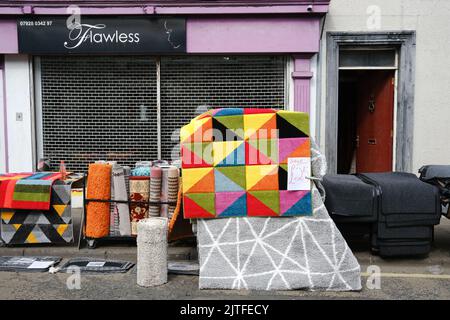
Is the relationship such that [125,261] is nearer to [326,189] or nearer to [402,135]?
[326,189]

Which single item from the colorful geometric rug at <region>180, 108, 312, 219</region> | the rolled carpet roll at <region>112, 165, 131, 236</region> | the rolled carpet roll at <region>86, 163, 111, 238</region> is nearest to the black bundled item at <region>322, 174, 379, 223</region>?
the colorful geometric rug at <region>180, 108, 312, 219</region>

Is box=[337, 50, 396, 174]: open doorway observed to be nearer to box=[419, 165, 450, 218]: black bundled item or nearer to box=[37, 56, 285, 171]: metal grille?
box=[37, 56, 285, 171]: metal grille

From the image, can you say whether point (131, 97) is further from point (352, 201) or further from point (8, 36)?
point (352, 201)

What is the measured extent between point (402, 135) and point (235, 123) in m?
5.32

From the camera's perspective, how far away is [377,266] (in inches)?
212

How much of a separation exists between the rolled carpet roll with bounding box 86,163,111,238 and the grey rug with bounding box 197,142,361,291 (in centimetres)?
172

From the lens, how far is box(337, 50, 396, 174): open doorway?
895 centimetres

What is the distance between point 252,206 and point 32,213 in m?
3.09

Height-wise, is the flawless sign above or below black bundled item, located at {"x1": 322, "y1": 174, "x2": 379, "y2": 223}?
above

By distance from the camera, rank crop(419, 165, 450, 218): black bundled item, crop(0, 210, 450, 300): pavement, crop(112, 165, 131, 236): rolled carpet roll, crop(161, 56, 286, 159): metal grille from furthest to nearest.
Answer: crop(161, 56, 286, 159): metal grille → crop(112, 165, 131, 236): rolled carpet roll → crop(419, 165, 450, 218): black bundled item → crop(0, 210, 450, 300): pavement

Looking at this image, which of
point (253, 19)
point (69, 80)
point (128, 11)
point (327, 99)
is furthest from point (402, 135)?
point (69, 80)

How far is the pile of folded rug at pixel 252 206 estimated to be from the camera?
4.62m

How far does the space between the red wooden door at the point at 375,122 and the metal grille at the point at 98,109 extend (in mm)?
4642

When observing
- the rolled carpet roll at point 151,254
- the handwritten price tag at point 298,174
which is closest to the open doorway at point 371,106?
the handwritten price tag at point 298,174
